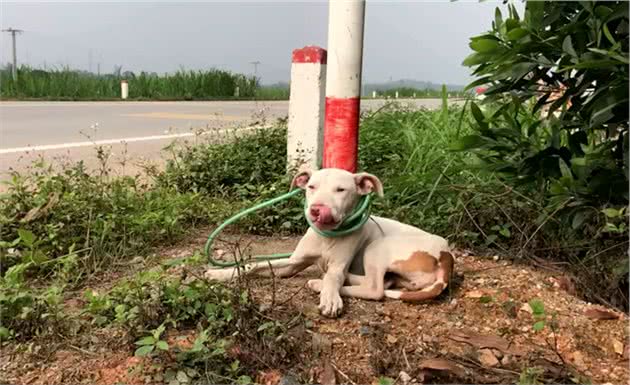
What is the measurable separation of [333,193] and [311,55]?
201cm

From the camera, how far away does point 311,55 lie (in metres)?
4.46

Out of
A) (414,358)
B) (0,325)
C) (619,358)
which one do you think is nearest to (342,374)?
(414,358)

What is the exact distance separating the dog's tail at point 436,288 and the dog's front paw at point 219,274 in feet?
2.39

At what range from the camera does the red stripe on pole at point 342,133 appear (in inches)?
134

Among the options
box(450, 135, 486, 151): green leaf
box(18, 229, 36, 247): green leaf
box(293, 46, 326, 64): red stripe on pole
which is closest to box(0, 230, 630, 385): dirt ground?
box(18, 229, 36, 247): green leaf

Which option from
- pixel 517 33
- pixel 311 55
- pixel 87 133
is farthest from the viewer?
pixel 87 133

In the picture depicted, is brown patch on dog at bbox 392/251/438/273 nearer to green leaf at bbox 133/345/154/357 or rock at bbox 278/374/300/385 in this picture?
rock at bbox 278/374/300/385

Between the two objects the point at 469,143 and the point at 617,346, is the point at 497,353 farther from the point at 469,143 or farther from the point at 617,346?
the point at 469,143

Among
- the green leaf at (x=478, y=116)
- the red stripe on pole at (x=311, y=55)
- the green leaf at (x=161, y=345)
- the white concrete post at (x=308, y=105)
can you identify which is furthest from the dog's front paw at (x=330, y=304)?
the red stripe on pole at (x=311, y=55)

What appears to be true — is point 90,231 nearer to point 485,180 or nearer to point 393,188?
point 393,188

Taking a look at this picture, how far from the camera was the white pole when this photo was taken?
134 inches

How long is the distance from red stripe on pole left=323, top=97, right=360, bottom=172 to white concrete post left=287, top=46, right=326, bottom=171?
0.97m

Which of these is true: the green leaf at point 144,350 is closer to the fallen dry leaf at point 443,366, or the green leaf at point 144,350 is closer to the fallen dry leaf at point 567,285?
the fallen dry leaf at point 443,366

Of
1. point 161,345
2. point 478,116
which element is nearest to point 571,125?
point 478,116
